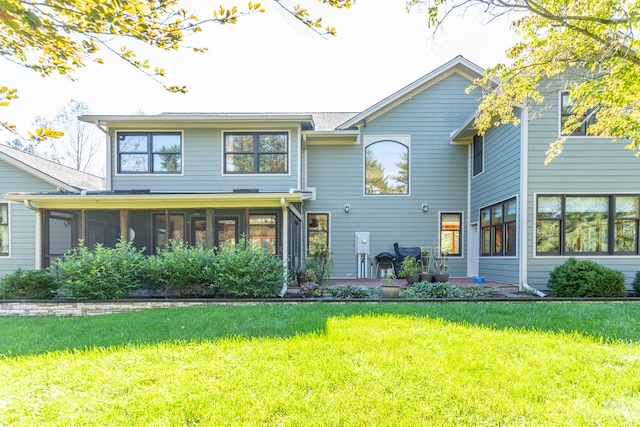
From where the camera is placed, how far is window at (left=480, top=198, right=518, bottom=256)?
8281mm

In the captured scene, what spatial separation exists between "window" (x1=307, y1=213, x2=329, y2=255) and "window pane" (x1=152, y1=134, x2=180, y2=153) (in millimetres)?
4607

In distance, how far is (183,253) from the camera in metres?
6.93

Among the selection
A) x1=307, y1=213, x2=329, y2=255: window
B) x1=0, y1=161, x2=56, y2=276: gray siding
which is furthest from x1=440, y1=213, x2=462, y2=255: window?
x1=0, y1=161, x2=56, y2=276: gray siding

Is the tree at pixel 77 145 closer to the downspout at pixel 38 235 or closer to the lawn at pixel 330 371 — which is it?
the downspout at pixel 38 235

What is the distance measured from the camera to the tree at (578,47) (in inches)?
181

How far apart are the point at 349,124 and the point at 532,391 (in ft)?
29.9

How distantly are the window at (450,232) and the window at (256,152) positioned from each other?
17.8 ft

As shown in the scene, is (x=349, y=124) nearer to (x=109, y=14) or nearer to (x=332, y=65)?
(x=332, y=65)

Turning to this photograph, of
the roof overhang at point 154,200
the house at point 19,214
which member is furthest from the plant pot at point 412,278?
the house at point 19,214

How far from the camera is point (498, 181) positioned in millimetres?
9008

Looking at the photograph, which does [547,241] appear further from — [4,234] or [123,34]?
[4,234]

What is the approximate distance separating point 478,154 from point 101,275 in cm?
1034

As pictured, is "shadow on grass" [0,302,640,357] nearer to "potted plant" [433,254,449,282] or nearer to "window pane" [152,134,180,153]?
"potted plant" [433,254,449,282]

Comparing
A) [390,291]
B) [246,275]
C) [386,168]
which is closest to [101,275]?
[246,275]
